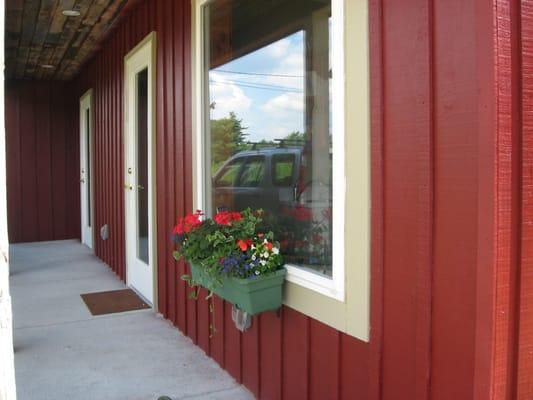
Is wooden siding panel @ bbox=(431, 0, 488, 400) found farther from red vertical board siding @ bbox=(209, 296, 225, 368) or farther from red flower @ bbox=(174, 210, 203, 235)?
red vertical board siding @ bbox=(209, 296, 225, 368)

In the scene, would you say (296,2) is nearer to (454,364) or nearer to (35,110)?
(454,364)

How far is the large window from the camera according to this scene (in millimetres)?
2012

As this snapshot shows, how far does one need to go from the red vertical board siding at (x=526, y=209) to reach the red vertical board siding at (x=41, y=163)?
6.98 m

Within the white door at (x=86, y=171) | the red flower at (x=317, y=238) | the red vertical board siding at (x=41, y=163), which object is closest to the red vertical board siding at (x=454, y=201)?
the red flower at (x=317, y=238)

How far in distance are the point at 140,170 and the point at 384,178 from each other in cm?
315

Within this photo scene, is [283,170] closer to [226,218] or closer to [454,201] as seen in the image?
[226,218]

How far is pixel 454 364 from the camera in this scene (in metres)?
1.44

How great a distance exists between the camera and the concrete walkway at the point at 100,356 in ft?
8.46

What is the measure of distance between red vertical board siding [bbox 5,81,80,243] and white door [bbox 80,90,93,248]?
0.36 m

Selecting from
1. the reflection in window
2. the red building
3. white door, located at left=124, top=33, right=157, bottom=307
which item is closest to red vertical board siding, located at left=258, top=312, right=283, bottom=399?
the red building

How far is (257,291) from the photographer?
206 cm

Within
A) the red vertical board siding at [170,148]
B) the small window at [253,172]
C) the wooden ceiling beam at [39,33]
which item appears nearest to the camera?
the small window at [253,172]

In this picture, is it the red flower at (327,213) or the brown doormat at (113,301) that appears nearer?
the red flower at (327,213)

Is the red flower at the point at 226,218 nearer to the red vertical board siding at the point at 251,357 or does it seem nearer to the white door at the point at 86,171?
the red vertical board siding at the point at 251,357
